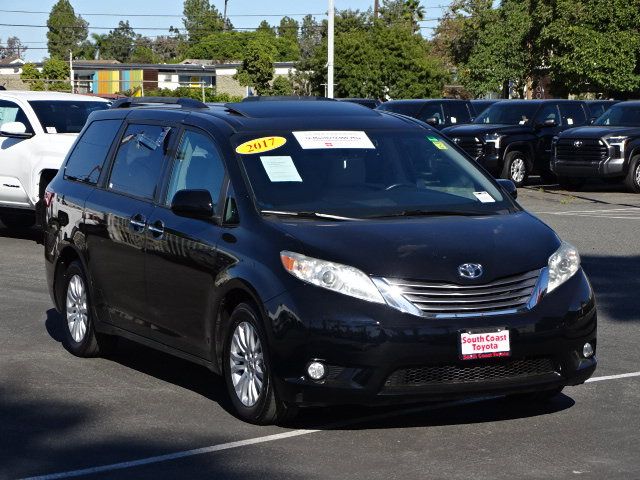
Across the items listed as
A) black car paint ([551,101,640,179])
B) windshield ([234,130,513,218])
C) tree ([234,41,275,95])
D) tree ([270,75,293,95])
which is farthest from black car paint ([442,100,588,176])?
tree ([234,41,275,95])

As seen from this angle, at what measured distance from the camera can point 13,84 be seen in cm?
12300

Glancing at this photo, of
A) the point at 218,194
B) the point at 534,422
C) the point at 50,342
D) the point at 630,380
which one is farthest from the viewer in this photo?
the point at 50,342

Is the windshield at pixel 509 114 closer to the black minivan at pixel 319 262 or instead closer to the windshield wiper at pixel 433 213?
the black minivan at pixel 319 262

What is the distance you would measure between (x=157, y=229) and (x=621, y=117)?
20.6 m

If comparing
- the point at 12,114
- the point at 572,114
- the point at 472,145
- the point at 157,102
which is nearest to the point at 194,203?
the point at 157,102

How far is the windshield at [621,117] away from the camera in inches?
1070

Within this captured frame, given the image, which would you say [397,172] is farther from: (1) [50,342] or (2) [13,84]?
(2) [13,84]

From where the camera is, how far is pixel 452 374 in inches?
270

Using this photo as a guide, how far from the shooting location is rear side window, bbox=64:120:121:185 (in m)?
9.50

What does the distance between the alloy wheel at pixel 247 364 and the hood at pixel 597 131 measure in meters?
20.0

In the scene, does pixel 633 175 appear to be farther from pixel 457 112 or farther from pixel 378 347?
pixel 378 347

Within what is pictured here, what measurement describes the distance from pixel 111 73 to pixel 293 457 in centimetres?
12351

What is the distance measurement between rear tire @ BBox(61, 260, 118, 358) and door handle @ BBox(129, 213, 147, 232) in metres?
0.92

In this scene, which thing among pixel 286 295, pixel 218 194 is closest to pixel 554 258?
pixel 286 295
